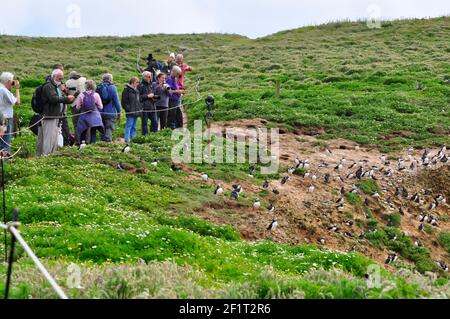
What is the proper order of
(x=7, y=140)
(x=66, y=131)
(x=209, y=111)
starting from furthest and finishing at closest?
1. (x=209, y=111)
2. (x=66, y=131)
3. (x=7, y=140)

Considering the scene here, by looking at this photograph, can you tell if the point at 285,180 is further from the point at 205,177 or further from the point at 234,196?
the point at 234,196

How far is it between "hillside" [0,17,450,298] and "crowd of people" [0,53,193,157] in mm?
899

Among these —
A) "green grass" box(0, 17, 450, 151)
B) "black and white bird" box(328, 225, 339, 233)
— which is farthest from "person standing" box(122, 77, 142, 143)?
"black and white bird" box(328, 225, 339, 233)

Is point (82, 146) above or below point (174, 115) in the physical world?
below

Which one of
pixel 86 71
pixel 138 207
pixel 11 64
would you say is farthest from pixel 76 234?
pixel 11 64

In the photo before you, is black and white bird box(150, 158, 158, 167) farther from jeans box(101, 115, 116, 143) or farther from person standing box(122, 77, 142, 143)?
person standing box(122, 77, 142, 143)

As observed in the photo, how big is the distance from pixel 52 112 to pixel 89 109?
1.59 m

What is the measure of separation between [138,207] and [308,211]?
4.87 metres

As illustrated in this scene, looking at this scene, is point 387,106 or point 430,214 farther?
point 387,106

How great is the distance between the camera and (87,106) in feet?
75.3

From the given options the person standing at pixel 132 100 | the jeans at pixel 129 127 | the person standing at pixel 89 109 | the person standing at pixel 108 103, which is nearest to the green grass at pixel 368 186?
the person standing at pixel 132 100

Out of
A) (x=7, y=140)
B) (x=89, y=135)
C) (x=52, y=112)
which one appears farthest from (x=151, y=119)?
(x=7, y=140)
